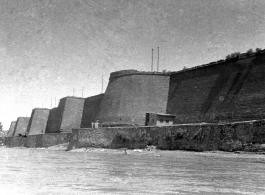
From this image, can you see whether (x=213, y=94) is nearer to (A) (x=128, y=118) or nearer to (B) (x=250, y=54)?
(B) (x=250, y=54)

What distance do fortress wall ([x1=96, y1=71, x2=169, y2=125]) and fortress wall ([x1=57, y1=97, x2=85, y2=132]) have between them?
844 cm

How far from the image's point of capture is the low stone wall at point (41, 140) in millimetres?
34938

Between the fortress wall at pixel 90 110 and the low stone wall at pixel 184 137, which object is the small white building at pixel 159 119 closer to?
the low stone wall at pixel 184 137

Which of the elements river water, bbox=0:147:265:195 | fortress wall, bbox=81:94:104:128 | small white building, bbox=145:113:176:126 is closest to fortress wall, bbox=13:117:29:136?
fortress wall, bbox=81:94:104:128

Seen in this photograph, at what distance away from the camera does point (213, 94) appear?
22750 millimetres

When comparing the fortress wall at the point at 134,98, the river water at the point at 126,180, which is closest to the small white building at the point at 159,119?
the fortress wall at the point at 134,98

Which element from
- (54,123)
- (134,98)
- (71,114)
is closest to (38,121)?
(54,123)

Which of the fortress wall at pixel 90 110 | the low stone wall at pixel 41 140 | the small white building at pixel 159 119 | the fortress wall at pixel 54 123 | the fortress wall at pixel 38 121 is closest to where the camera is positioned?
the small white building at pixel 159 119

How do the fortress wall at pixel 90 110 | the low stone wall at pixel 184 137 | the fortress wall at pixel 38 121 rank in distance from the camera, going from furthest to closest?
the fortress wall at pixel 38 121, the fortress wall at pixel 90 110, the low stone wall at pixel 184 137

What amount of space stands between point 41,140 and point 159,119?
1958cm

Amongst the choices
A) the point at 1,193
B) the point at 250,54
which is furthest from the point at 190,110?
the point at 1,193

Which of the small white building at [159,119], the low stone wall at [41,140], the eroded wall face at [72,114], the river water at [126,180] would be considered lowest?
the river water at [126,180]

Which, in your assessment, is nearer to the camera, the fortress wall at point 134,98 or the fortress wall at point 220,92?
the fortress wall at point 220,92

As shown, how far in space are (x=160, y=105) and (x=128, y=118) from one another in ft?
11.0
